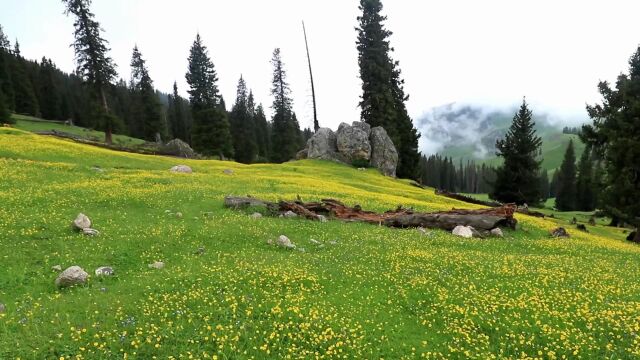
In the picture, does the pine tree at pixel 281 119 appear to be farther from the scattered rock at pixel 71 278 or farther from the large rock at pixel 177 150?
the scattered rock at pixel 71 278

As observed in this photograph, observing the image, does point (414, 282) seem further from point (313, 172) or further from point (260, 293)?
point (313, 172)

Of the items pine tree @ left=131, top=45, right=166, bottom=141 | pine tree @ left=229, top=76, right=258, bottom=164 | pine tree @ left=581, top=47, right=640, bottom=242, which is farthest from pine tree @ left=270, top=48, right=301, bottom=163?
pine tree @ left=581, top=47, right=640, bottom=242

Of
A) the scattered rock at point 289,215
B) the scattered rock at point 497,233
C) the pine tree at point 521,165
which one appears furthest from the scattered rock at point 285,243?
the pine tree at point 521,165

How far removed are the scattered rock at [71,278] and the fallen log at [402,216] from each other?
42.4 ft

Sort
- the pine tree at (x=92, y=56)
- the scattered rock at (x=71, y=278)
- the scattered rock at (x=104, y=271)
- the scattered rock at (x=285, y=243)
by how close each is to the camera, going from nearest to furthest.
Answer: the scattered rock at (x=71, y=278) < the scattered rock at (x=104, y=271) < the scattered rock at (x=285, y=243) < the pine tree at (x=92, y=56)

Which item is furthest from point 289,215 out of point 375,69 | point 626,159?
point 375,69

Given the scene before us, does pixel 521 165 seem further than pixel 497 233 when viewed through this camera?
Yes

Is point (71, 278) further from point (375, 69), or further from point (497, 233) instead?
point (375, 69)

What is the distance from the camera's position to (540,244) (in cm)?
2364

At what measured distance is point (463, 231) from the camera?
984 inches

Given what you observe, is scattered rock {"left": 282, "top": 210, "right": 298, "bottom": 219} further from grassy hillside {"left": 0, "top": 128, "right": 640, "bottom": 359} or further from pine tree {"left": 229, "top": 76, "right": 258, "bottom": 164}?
pine tree {"left": 229, "top": 76, "right": 258, "bottom": 164}

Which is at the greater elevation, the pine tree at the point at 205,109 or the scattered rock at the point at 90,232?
the pine tree at the point at 205,109

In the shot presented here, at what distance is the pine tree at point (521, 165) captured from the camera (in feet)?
238

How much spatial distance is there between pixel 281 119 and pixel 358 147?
1524 inches
